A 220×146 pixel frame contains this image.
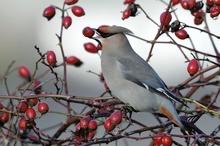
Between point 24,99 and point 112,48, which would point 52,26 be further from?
point 24,99

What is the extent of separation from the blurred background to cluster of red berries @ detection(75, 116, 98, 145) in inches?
143

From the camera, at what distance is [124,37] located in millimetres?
3129

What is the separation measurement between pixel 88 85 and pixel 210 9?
18.0ft

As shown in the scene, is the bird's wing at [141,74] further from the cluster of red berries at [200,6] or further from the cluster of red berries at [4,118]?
the cluster of red berries at [4,118]

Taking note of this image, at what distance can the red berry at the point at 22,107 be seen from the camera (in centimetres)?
228

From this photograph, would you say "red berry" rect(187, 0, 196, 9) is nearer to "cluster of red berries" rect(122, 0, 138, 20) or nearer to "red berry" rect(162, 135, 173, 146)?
"cluster of red berries" rect(122, 0, 138, 20)

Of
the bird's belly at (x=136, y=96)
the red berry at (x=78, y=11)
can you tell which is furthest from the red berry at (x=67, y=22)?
the bird's belly at (x=136, y=96)

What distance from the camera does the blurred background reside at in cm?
772

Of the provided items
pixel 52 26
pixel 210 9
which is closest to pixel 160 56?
pixel 52 26

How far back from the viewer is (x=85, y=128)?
225 cm

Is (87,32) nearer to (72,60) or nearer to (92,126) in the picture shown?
(72,60)

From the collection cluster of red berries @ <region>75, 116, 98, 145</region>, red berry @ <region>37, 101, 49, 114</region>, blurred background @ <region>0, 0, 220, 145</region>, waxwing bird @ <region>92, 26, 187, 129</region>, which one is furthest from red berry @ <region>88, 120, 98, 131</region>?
blurred background @ <region>0, 0, 220, 145</region>

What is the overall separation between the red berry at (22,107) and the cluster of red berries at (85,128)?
0.68 ft

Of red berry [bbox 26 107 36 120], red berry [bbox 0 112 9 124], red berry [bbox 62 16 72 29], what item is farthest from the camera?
red berry [bbox 62 16 72 29]
